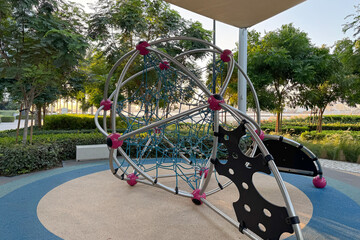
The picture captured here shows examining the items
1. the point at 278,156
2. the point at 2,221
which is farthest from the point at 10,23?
the point at 278,156

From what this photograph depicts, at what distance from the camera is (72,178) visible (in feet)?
17.6

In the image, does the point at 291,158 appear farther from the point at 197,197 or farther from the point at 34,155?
the point at 34,155

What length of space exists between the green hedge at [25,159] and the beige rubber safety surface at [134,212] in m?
1.61

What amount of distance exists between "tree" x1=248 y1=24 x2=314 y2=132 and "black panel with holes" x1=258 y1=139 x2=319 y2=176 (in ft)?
21.6

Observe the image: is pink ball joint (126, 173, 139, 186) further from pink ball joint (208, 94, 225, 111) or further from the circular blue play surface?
pink ball joint (208, 94, 225, 111)

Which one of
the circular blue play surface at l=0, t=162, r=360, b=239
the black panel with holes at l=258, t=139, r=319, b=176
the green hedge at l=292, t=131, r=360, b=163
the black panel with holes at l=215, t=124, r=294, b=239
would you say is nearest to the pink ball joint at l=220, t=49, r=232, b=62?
the black panel with holes at l=215, t=124, r=294, b=239

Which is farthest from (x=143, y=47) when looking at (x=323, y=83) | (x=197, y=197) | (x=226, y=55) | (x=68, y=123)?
(x=323, y=83)

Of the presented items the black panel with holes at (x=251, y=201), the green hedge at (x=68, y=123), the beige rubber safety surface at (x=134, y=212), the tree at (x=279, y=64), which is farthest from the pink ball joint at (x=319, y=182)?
the green hedge at (x=68, y=123)

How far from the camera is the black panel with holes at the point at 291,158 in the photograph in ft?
16.1

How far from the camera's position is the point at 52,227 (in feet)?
10.1

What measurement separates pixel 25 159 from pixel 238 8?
6.58 meters

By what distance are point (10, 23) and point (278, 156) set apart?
8.44 m

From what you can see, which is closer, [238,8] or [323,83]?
[238,8]

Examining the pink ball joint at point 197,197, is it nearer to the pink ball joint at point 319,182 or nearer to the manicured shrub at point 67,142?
the pink ball joint at point 319,182
